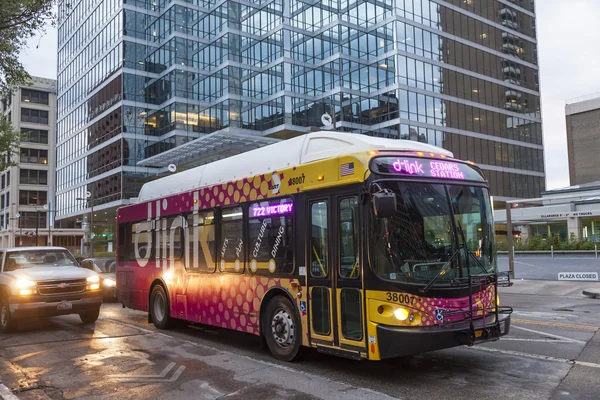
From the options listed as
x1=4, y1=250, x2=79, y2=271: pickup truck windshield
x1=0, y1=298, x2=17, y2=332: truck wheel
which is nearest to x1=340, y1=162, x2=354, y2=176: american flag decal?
x1=0, y1=298, x2=17, y2=332: truck wheel

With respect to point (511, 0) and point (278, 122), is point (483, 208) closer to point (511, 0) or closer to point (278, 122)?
point (278, 122)

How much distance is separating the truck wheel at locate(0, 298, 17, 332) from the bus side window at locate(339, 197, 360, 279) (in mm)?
8427

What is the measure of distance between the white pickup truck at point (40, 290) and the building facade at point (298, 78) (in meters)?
33.9

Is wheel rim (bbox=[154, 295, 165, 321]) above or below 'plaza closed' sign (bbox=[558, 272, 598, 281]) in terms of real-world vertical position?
above

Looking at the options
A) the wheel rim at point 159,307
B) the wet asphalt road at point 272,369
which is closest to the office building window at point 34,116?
the wheel rim at point 159,307

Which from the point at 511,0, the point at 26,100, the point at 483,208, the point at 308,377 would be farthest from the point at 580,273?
the point at 26,100

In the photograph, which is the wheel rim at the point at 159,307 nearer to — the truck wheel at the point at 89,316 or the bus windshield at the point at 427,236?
the truck wheel at the point at 89,316

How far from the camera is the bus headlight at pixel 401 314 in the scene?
657 centimetres

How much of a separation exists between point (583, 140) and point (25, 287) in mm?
91132

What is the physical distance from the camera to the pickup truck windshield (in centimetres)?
1289

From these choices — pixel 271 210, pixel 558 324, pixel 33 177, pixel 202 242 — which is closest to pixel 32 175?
pixel 33 177

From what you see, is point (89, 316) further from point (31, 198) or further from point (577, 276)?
point (31, 198)

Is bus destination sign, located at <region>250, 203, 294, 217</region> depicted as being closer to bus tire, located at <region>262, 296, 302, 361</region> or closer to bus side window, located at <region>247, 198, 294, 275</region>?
bus side window, located at <region>247, 198, 294, 275</region>

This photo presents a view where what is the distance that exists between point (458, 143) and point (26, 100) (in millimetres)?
72761
